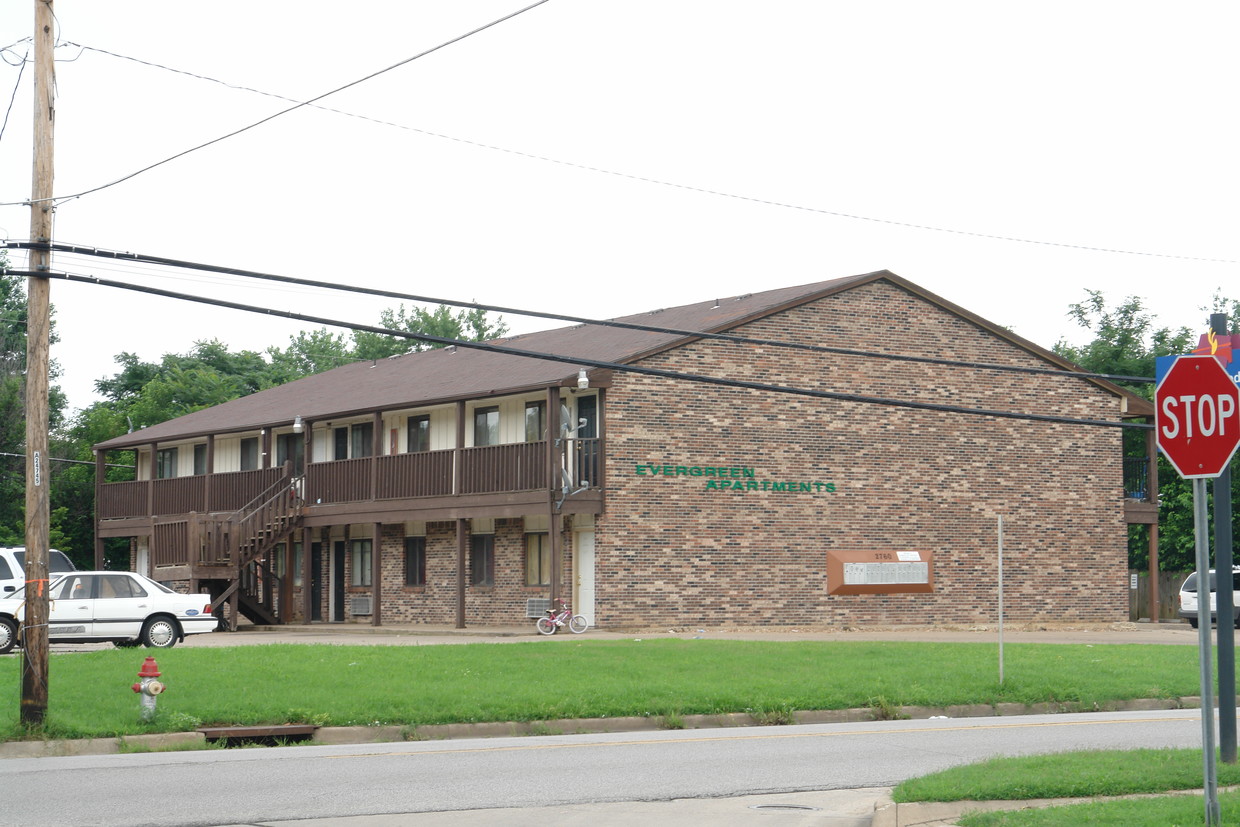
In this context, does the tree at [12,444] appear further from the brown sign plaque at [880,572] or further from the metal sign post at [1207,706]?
the metal sign post at [1207,706]

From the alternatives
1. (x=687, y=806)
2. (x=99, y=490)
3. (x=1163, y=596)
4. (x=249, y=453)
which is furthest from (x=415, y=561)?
(x=687, y=806)

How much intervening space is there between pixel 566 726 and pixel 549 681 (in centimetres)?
193

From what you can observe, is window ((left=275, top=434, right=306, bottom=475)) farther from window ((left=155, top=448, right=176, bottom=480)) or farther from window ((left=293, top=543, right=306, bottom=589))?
window ((left=155, top=448, right=176, bottom=480))

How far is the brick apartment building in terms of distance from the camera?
33.0 m

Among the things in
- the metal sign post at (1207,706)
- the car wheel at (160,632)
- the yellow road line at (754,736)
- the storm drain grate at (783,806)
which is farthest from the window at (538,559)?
the metal sign post at (1207,706)

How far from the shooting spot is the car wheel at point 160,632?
88.6ft

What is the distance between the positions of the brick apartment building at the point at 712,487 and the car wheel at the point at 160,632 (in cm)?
818

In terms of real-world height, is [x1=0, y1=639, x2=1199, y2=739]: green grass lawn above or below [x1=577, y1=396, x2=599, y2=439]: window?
below

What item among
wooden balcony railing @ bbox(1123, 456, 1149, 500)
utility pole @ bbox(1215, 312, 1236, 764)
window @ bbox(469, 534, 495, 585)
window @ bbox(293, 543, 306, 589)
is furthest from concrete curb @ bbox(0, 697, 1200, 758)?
window @ bbox(293, 543, 306, 589)

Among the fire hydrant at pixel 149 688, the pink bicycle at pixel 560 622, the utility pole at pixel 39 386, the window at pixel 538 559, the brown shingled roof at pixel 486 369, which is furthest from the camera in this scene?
the window at pixel 538 559

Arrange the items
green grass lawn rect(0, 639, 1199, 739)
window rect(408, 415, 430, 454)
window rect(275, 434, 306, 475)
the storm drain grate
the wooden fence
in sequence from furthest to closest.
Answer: the wooden fence → window rect(275, 434, 306, 475) → window rect(408, 415, 430, 454) → green grass lawn rect(0, 639, 1199, 739) → the storm drain grate

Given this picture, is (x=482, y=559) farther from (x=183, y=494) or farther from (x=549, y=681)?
(x=549, y=681)

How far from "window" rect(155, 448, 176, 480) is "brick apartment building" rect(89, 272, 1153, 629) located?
7994 millimetres

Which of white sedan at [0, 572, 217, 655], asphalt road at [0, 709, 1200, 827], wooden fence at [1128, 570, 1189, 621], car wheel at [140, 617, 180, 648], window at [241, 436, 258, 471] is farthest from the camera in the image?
wooden fence at [1128, 570, 1189, 621]
